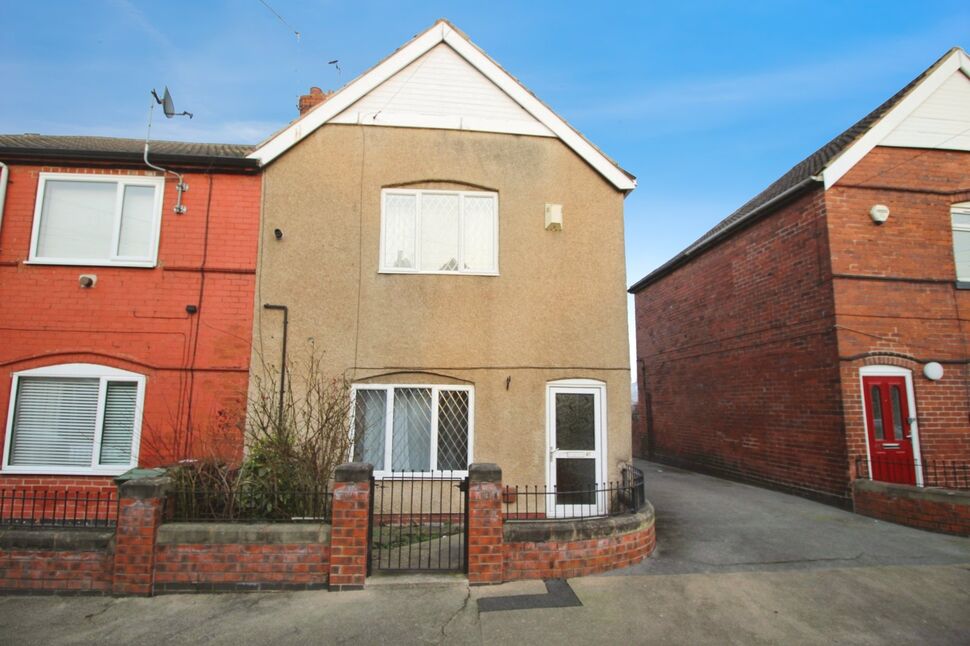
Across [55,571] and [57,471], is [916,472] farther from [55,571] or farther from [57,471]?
[57,471]

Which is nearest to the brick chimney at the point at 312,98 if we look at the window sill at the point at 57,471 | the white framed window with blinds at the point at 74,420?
the white framed window with blinds at the point at 74,420

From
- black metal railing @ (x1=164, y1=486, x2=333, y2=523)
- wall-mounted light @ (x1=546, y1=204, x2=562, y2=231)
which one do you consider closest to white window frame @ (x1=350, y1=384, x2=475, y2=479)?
black metal railing @ (x1=164, y1=486, x2=333, y2=523)

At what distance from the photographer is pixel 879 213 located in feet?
29.4

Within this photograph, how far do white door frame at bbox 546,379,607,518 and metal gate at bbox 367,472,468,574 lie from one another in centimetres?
130

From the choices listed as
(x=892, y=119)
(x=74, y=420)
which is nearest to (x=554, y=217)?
(x=892, y=119)

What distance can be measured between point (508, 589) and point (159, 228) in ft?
23.3

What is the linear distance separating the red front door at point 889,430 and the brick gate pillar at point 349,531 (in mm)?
8238

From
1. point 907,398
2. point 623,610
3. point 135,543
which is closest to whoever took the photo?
point 623,610

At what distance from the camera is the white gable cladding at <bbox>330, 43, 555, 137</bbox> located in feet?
26.9

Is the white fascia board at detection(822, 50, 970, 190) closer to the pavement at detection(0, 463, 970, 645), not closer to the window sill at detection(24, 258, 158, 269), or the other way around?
the pavement at detection(0, 463, 970, 645)

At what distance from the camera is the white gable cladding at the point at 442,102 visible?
8.21 metres

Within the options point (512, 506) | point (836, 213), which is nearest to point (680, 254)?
point (836, 213)

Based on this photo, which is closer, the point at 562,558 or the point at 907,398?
the point at 562,558

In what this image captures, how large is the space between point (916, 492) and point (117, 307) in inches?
464
